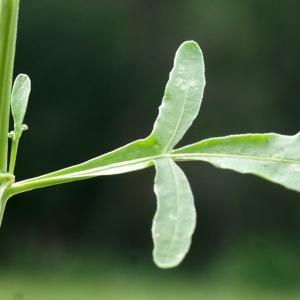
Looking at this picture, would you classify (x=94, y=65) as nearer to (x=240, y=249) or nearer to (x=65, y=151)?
(x=65, y=151)

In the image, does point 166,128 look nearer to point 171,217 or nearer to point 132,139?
point 171,217

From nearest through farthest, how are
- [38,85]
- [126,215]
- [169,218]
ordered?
[169,218], [38,85], [126,215]

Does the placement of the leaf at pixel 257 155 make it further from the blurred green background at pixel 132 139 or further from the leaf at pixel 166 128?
the blurred green background at pixel 132 139

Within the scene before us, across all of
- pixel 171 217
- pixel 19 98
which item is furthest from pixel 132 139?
pixel 171 217

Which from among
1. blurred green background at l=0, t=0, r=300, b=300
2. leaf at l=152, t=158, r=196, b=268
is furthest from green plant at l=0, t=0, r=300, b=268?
blurred green background at l=0, t=0, r=300, b=300

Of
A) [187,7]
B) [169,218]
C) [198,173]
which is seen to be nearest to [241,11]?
[187,7]

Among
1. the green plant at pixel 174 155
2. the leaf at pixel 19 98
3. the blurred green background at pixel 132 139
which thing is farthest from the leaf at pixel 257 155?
the blurred green background at pixel 132 139
